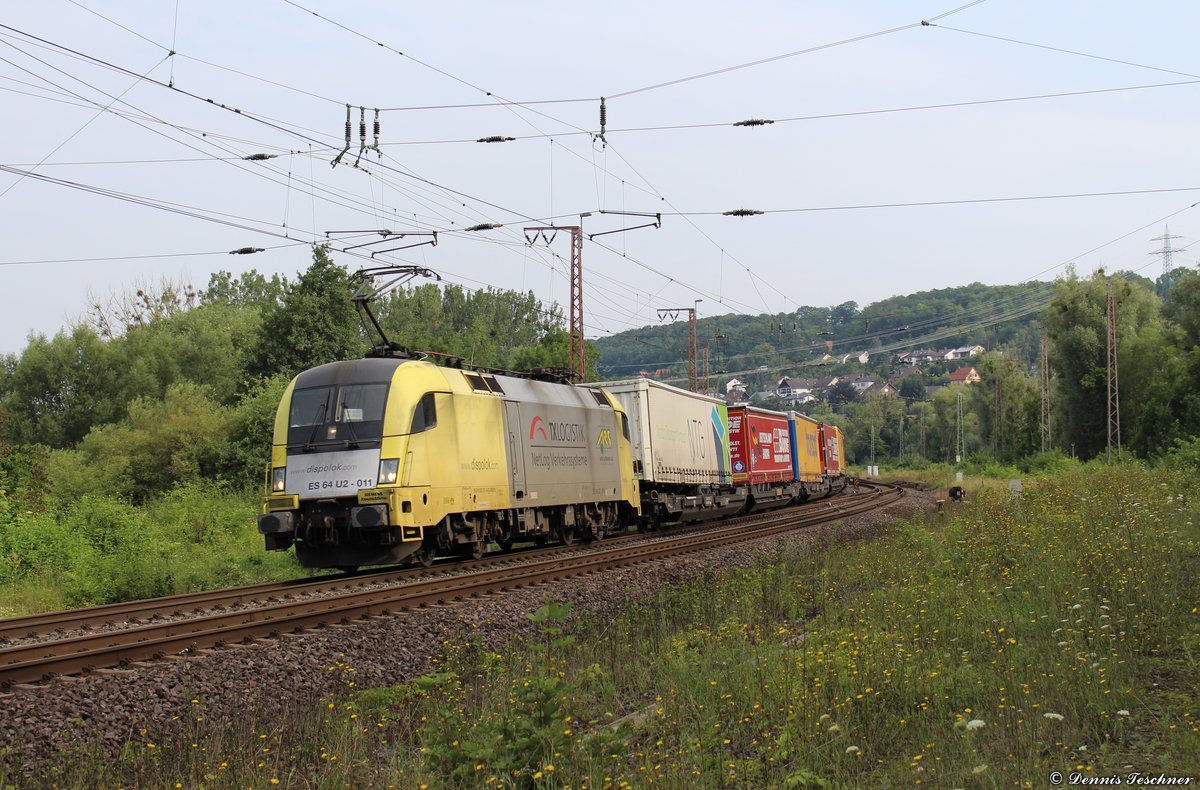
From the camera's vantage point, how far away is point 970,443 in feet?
370

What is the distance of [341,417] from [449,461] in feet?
6.17

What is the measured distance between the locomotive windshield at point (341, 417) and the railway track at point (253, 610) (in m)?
2.16

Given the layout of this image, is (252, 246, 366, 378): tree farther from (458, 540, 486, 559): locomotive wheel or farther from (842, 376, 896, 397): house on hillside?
(842, 376, 896, 397): house on hillside

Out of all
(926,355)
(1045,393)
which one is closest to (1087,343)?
(1045,393)

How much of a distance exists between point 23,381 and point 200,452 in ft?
56.8

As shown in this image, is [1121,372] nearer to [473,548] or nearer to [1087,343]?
[1087,343]

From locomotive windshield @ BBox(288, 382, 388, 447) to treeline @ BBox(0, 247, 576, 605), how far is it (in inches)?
155

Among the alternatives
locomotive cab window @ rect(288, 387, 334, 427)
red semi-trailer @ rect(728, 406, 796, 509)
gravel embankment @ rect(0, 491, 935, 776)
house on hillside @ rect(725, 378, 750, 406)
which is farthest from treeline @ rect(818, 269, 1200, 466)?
house on hillside @ rect(725, 378, 750, 406)

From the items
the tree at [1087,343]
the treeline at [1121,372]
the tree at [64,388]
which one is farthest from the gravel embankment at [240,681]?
the tree at [1087,343]

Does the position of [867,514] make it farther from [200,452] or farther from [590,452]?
[200,452]

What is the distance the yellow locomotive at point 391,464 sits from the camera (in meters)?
14.9

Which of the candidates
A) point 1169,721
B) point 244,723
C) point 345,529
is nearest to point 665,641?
point 244,723

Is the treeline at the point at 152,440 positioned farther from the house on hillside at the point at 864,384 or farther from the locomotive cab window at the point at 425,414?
the house on hillside at the point at 864,384

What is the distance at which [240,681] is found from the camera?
8203mm
